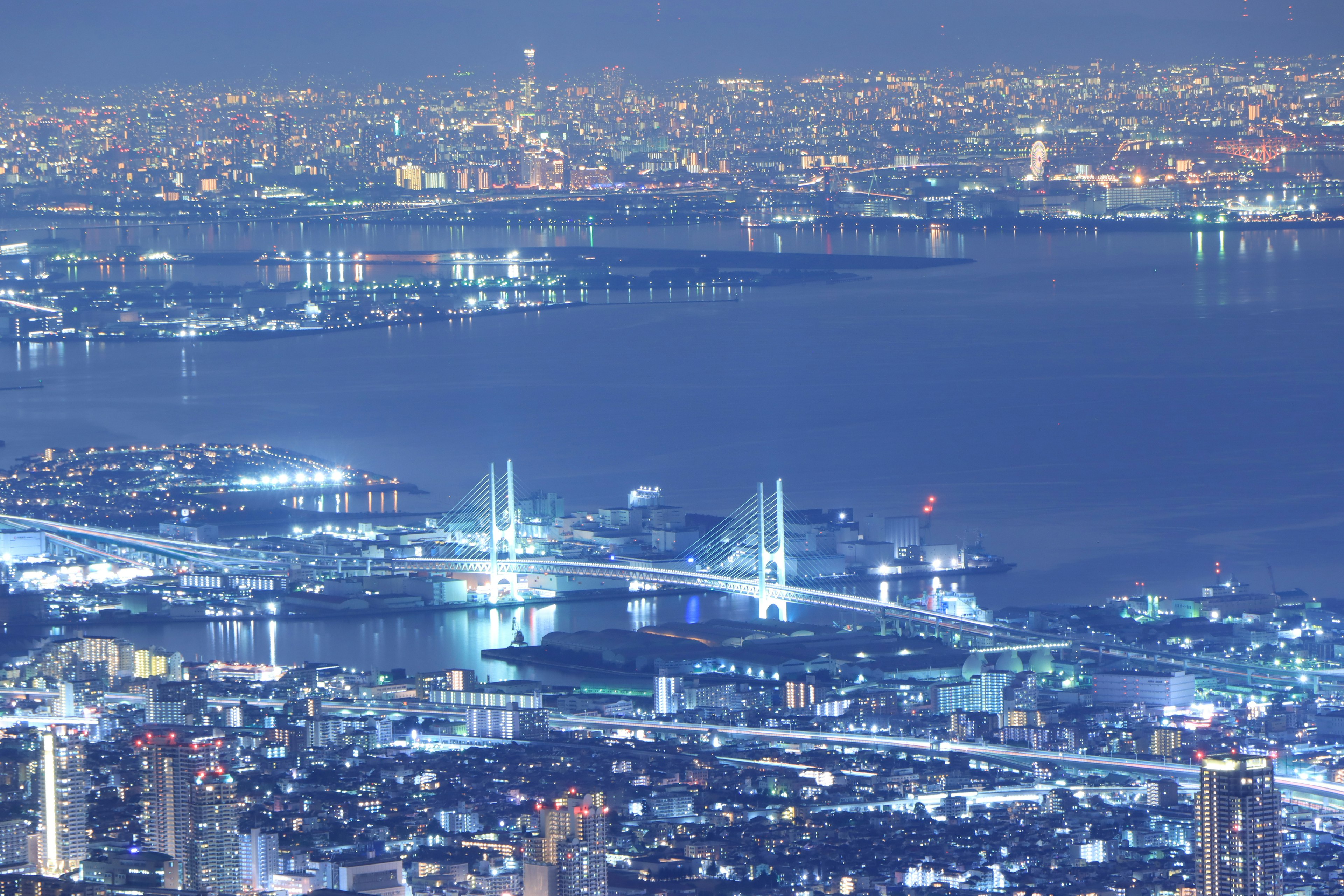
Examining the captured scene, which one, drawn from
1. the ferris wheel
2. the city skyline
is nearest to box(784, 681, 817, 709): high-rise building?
the city skyline

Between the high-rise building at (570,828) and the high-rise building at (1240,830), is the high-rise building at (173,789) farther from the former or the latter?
the high-rise building at (1240,830)

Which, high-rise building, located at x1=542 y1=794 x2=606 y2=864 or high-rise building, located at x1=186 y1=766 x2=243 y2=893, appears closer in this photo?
high-rise building, located at x1=542 y1=794 x2=606 y2=864

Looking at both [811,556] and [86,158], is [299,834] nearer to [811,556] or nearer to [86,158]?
[811,556]

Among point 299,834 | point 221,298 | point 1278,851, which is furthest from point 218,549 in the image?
point 221,298

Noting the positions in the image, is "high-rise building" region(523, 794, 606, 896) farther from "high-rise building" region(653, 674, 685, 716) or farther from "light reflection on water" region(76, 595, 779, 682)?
"light reflection on water" region(76, 595, 779, 682)

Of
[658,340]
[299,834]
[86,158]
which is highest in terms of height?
[86,158]
